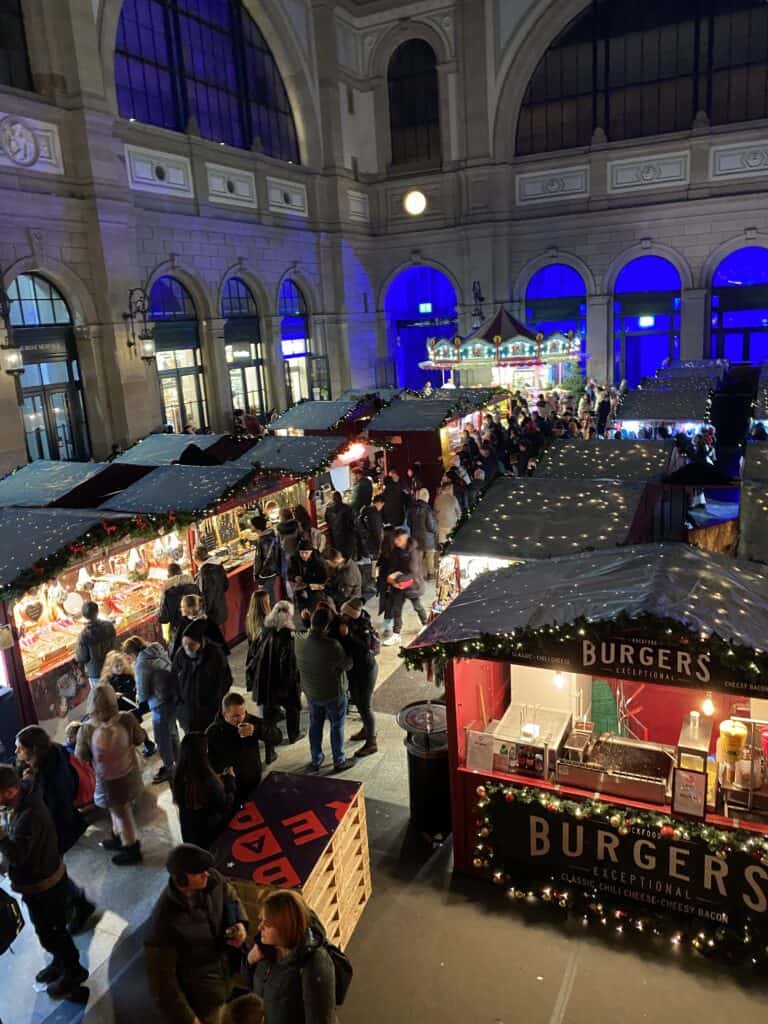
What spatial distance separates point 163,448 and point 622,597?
1084 cm

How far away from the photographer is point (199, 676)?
7.07 m

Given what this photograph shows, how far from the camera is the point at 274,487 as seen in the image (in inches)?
509

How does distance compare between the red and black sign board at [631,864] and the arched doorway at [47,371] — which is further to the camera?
the arched doorway at [47,371]

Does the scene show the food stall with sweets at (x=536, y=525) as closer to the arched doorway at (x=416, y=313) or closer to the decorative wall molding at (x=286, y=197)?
the decorative wall molding at (x=286, y=197)

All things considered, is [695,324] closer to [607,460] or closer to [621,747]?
[607,460]

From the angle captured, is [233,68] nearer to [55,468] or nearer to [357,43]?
[357,43]

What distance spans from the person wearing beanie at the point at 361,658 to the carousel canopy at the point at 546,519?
167 centimetres

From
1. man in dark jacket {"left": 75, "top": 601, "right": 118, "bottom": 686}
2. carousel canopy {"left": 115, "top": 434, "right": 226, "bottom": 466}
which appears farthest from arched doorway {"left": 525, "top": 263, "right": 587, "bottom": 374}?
man in dark jacket {"left": 75, "top": 601, "right": 118, "bottom": 686}

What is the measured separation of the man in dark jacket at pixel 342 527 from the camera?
12320 millimetres

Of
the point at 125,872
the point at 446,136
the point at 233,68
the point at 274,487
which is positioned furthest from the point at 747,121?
the point at 125,872

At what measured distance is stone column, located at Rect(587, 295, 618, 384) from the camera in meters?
29.6

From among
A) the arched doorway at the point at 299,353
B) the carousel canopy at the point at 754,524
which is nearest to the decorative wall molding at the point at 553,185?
the arched doorway at the point at 299,353

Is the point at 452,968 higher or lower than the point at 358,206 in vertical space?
lower

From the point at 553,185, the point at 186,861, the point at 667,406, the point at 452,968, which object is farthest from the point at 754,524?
the point at 553,185
